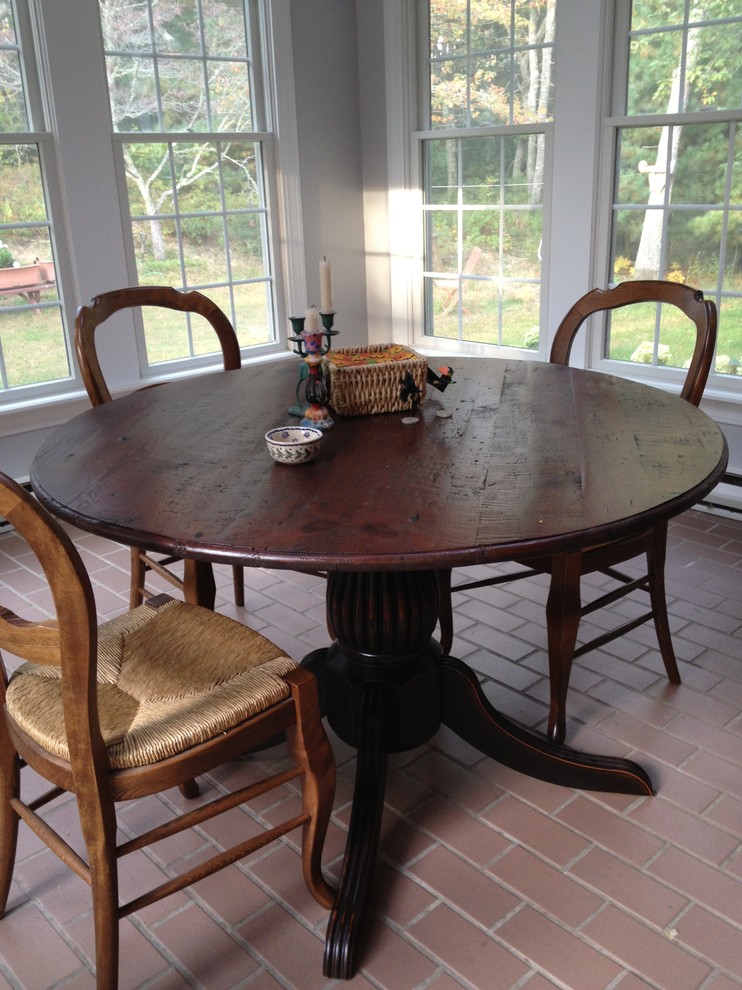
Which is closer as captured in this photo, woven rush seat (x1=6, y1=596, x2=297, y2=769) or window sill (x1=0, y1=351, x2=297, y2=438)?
woven rush seat (x1=6, y1=596, x2=297, y2=769)

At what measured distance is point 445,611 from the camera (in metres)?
2.53

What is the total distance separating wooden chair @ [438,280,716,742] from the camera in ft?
6.61

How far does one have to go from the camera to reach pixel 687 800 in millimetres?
1937

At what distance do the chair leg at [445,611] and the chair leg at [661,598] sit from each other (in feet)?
1.78

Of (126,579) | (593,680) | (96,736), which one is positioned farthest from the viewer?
(126,579)

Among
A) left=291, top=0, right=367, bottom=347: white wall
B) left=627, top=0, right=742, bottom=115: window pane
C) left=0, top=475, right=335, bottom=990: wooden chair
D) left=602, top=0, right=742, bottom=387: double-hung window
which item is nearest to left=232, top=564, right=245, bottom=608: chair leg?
left=0, top=475, right=335, bottom=990: wooden chair

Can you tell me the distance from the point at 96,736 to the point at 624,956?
0.99m

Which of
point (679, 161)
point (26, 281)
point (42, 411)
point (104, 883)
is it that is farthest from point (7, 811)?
point (679, 161)

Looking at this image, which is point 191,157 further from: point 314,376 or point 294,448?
point 294,448

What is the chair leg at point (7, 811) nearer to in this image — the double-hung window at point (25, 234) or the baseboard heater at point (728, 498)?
the double-hung window at point (25, 234)

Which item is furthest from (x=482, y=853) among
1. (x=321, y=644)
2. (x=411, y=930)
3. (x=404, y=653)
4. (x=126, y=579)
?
(x=126, y=579)

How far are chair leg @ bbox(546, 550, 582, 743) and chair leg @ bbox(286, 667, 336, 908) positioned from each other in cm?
70

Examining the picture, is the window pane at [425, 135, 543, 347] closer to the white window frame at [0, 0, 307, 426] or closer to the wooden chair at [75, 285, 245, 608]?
the white window frame at [0, 0, 307, 426]

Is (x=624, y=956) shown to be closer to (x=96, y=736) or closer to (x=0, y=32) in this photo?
(x=96, y=736)
